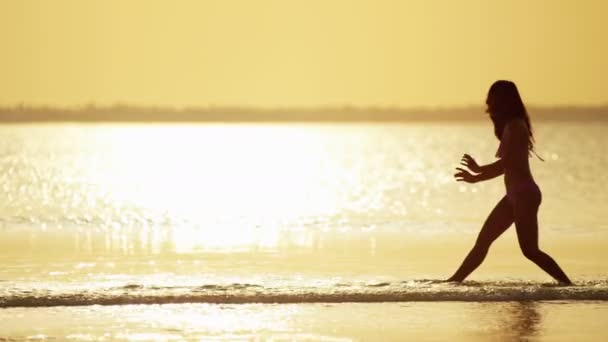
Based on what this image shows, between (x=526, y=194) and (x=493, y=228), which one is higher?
(x=526, y=194)

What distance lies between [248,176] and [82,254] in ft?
159

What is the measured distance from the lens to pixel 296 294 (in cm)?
1176

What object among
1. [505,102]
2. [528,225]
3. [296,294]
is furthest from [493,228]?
[296,294]

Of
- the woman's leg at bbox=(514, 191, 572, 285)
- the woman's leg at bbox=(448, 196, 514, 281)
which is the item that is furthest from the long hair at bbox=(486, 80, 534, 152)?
the woman's leg at bbox=(448, 196, 514, 281)

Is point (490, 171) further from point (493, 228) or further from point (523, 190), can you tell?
point (493, 228)

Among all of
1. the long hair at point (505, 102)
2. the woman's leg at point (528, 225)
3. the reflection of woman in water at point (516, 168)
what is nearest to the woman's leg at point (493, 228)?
the reflection of woman in water at point (516, 168)

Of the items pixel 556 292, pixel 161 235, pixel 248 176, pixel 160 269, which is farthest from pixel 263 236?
pixel 248 176

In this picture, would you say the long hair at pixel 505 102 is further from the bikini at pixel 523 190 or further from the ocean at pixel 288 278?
the ocean at pixel 288 278

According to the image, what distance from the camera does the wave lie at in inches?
454

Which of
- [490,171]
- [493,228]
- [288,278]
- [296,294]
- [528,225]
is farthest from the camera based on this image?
[288,278]

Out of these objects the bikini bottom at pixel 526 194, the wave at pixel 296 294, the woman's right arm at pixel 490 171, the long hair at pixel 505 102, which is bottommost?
the wave at pixel 296 294

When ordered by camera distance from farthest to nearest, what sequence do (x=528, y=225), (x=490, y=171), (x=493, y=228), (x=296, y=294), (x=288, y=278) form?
(x=288, y=278) < (x=493, y=228) < (x=490, y=171) < (x=528, y=225) < (x=296, y=294)

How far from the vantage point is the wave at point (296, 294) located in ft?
37.8

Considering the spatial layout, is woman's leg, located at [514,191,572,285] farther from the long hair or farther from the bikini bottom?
the long hair
